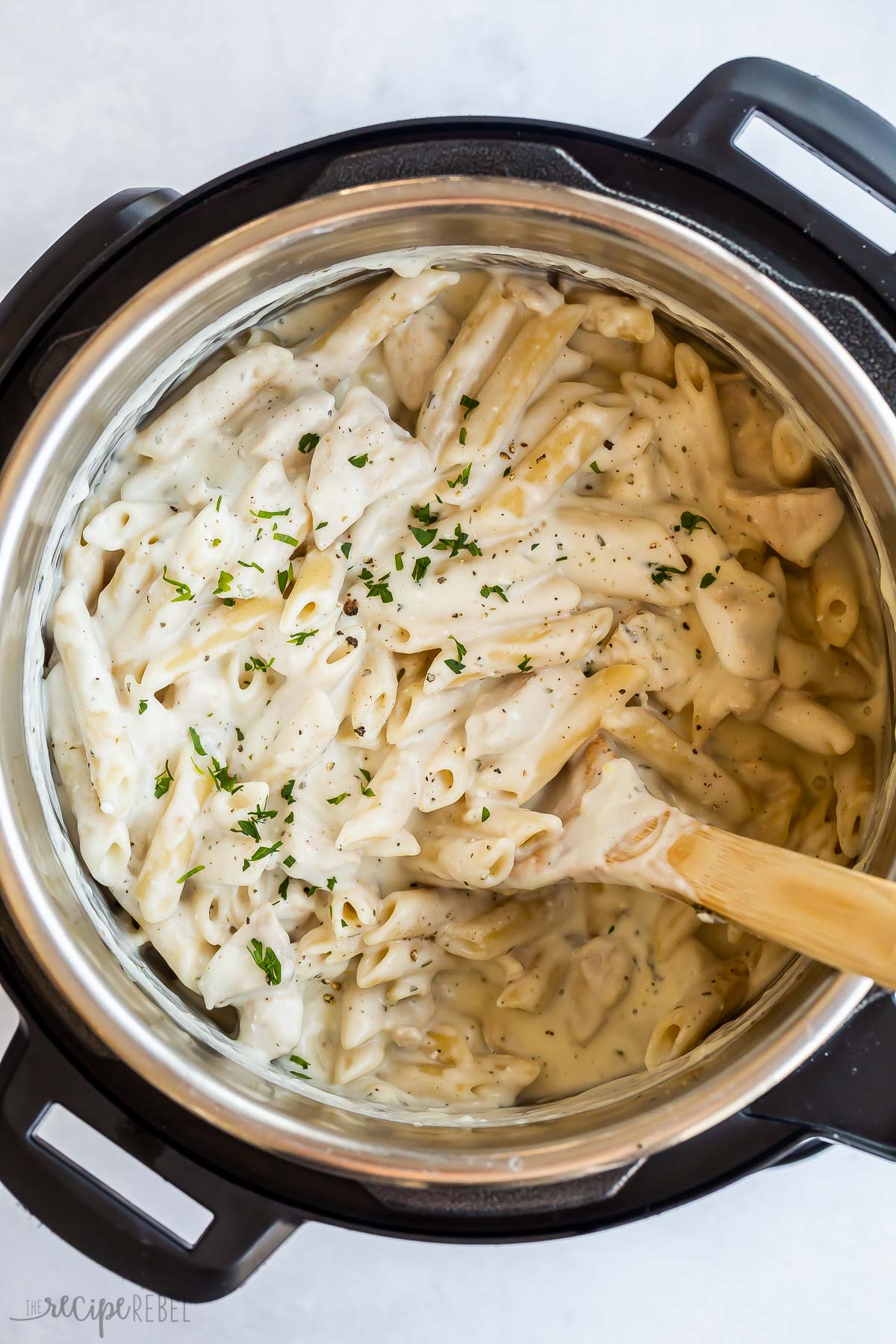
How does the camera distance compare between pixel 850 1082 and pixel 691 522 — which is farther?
pixel 691 522

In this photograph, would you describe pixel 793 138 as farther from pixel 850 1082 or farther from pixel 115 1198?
pixel 115 1198

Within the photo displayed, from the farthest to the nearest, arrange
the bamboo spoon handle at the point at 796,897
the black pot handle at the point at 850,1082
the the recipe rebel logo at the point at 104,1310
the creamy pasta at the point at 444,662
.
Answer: the the recipe rebel logo at the point at 104,1310 < the creamy pasta at the point at 444,662 < the black pot handle at the point at 850,1082 < the bamboo spoon handle at the point at 796,897

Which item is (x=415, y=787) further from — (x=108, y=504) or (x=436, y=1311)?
(x=436, y=1311)

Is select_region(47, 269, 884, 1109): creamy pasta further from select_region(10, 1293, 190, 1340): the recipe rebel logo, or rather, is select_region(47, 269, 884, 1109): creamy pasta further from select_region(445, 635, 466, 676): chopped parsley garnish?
select_region(10, 1293, 190, 1340): the recipe rebel logo

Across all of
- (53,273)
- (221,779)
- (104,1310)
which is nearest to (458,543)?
(221,779)

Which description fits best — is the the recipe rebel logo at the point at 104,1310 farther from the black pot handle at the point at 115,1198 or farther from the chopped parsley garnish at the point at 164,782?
the chopped parsley garnish at the point at 164,782

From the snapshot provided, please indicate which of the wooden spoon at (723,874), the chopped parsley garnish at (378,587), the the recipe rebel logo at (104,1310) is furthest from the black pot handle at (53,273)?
the the recipe rebel logo at (104,1310)
